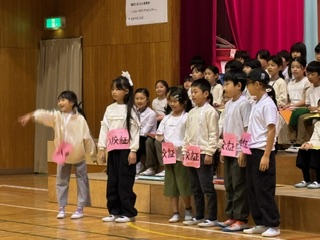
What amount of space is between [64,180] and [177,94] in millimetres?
1611

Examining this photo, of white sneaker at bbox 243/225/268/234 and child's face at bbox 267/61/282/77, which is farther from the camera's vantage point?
child's face at bbox 267/61/282/77

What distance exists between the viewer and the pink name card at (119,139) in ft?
26.1

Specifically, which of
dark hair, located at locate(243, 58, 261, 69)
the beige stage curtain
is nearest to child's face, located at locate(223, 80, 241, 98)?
dark hair, located at locate(243, 58, 261, 69)

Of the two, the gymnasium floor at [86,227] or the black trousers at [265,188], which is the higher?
the black trousers at [265,188]

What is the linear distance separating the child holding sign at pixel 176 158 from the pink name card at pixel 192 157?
245 millimetres

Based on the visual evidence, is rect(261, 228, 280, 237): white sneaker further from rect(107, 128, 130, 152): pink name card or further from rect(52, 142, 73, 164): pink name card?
rect(52, 142, 73, 164): pink name card

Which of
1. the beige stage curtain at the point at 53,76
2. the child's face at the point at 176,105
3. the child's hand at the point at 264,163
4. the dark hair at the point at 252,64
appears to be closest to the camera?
the child's hand at the point at 264,163

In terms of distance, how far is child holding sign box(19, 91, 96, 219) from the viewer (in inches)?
324

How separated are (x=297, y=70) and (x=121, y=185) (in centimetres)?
287

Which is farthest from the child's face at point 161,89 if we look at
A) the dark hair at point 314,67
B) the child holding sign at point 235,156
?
the child holding sign at point 235,156

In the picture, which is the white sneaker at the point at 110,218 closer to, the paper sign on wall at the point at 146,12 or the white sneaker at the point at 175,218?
the white sneaker at the point at 175,218

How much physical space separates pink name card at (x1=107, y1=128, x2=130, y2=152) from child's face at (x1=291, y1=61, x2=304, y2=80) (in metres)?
2.61

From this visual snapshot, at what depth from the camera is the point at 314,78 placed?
8.87 metres

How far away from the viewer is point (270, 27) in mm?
11914
